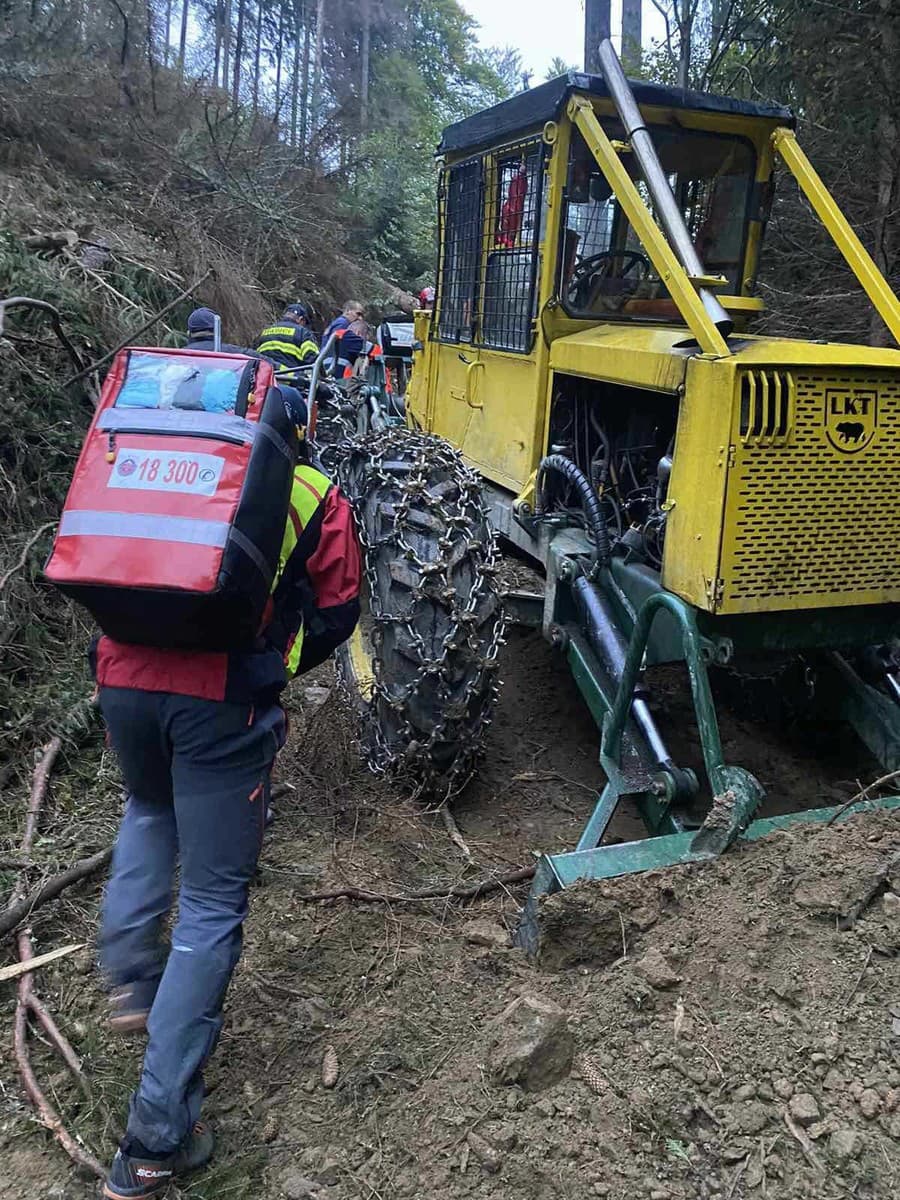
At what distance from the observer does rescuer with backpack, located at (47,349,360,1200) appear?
2.07 meters

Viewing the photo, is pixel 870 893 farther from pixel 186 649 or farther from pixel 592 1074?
pixel 186 649

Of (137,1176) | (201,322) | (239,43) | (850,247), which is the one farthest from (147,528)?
(239,43)

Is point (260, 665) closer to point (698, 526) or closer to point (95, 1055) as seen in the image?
point (95, 1055)

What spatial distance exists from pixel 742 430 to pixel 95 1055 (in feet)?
7.83

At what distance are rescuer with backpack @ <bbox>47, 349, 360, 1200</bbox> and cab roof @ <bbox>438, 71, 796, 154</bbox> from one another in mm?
2079

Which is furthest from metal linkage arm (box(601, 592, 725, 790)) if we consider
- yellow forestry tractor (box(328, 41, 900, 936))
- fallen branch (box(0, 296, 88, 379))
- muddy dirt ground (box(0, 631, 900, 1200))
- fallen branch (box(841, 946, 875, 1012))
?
fallen branch (box(0, 296, 88, 379))

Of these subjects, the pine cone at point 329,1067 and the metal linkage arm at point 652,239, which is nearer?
the pine cone at point 329,1067

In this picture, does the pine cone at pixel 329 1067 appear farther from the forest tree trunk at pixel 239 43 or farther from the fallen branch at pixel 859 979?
the forest tree trunk at pixel 239 43

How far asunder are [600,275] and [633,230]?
0.70 ft

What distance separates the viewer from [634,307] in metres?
4.12

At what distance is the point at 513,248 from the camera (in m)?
4.26

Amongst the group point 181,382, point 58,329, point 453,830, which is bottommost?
point 453,830

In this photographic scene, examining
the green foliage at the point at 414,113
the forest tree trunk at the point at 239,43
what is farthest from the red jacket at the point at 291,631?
the forest tree trunk at the point at 239,43

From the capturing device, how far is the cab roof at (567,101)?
3.67 metres
